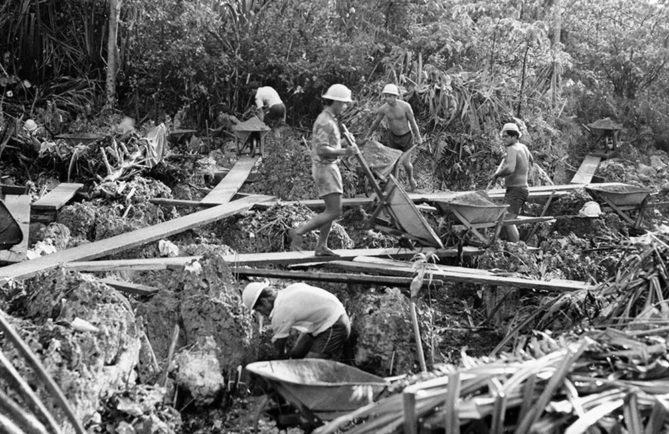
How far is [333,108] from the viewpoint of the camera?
8094 millimetres

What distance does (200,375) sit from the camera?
5891 mm

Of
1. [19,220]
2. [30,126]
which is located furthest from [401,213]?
[30,126]

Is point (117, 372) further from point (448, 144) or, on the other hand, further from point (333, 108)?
point (448, 144)

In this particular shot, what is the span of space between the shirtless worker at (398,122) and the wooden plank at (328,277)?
3.67 metres

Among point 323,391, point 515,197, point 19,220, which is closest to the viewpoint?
point 323,391

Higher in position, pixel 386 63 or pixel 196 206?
pixel 386 63

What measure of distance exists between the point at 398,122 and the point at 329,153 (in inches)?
155

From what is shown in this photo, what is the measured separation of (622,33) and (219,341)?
14.4m

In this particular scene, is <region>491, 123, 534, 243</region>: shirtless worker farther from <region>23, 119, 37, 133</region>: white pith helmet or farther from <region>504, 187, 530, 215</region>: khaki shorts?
<region>23, 119, 37, 133</region>: white pith helmet

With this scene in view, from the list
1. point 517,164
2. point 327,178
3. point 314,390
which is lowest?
point 517,164

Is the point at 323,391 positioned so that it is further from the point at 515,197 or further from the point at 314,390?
the point at 515,197

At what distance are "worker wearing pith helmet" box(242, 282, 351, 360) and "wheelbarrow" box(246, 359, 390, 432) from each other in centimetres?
176

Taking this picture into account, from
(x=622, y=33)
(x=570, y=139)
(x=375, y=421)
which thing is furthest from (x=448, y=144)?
(x=375, y=421)

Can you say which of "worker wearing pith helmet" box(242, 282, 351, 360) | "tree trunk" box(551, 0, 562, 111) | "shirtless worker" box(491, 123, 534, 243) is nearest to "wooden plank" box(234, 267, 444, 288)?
"worker wearing pith helmet" box(242, 282, 351, 360)
